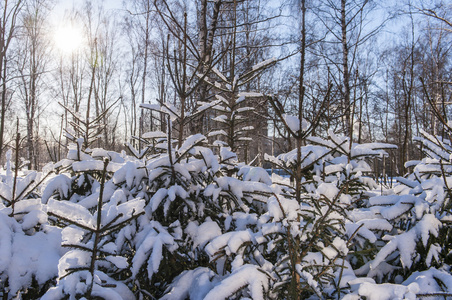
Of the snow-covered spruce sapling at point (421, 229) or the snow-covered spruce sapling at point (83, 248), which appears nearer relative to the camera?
the snow-covered spruce sapling at point (83, 248)

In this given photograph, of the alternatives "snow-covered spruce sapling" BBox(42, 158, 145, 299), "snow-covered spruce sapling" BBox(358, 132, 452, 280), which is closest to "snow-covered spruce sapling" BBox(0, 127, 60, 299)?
"snow-covered spruce sapling" BBox(42, 158, 145, 299)

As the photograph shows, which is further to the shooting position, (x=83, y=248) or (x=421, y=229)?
(x=421, y=229)

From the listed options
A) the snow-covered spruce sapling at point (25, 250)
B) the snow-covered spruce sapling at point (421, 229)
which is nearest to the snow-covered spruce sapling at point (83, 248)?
the snow-covered spruce sapling at point (25, 250)

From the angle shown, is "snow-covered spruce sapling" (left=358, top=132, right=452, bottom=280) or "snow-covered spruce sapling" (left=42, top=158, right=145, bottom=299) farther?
"snow-covered spruce sapling" (left=358, top=132, right=452, bottom=280)

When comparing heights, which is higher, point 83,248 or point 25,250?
point 83,248

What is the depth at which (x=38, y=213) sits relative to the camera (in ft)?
4.99

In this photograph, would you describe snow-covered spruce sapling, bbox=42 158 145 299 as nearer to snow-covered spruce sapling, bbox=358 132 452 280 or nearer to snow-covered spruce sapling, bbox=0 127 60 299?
snow-covered spruce sapling, bbox=0 127 60 299

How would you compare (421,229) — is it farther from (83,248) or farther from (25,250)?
(25,250)

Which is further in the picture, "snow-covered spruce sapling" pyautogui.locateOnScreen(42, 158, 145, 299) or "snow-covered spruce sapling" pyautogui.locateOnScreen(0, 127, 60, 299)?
"snow-covered spruce sapling" pyautogui.locateOnScreen(0, 127, 60, 299)

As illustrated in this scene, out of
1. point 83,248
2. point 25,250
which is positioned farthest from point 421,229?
point 25,250

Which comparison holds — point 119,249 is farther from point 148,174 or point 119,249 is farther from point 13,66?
point 13,66

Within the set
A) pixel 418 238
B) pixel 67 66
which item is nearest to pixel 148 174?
pixel 418 238

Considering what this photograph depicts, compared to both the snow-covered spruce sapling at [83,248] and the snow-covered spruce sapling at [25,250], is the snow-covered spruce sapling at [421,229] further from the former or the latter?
the snow-covered spruce sapling at [25,250]

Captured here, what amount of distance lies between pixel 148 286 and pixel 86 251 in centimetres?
49
